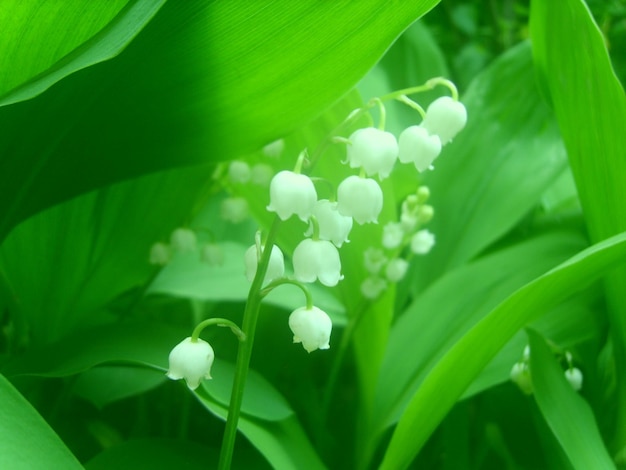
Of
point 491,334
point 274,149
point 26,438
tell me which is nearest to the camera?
point 26,438

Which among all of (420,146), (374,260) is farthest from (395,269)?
(420,146)

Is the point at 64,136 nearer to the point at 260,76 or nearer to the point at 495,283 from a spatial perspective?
the point at 260,76

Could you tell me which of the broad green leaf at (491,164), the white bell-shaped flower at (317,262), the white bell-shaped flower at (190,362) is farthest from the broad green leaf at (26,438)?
the broad green leaf at (491,164)

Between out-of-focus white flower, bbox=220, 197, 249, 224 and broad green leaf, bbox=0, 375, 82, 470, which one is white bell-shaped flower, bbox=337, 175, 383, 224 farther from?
out-of-focus white flower, bbox=220, 197, 249, 224

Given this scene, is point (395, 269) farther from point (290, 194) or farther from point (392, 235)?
point (290, 194)

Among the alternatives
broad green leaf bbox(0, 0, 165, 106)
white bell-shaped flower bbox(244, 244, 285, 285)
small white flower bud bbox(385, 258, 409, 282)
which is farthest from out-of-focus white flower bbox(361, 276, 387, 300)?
broad green leaf bbox(0, 0, 165, 106)

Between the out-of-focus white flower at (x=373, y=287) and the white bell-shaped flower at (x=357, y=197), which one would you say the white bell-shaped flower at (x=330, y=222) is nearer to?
the white bell-shaped flower at (x=357, y=197)
